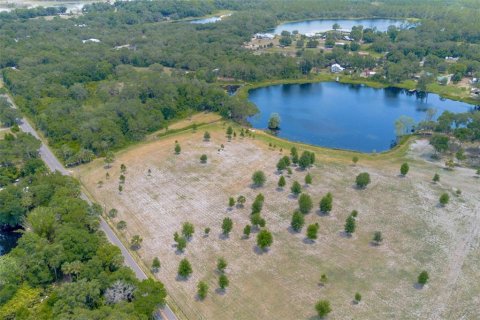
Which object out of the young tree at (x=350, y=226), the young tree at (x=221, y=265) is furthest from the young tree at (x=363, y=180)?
the young tree at (x=221, y=265)

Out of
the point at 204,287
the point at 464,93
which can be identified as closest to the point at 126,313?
the point at 204,287

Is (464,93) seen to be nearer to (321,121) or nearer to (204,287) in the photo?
(321,121)

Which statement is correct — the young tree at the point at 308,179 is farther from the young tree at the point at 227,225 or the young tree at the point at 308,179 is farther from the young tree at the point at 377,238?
the young tree at the point at 227,225

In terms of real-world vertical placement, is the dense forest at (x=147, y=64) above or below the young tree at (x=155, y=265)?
above

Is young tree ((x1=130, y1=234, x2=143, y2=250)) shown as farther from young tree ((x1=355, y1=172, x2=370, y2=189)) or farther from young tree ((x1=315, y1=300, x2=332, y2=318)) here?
young tree ((x1=355, y1=172, x2=370, y2=189))

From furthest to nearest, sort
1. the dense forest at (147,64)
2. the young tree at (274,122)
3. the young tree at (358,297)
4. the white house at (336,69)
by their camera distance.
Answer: the white house at (336,69)
the young tree at (274,122)
the dense forest at (147,64)
the young tree at (358,297)

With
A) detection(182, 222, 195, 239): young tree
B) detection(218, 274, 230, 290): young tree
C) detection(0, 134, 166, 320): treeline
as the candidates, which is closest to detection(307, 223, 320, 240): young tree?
detection(218, 274, 230, 290): young tree
